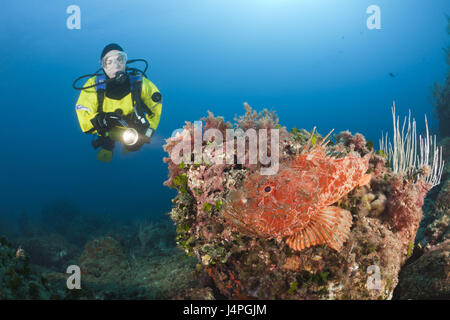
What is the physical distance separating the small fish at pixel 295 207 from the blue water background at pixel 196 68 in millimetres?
48639

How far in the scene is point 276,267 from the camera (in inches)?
113

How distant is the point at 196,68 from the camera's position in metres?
112

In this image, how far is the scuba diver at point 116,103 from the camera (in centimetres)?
619

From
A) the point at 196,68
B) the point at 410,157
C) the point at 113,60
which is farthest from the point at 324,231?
the point at 196,68

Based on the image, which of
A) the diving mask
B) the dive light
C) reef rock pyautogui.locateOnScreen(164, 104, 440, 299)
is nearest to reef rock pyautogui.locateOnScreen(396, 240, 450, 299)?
reef rock pyautogui.locateOnScreen(164, 104, 440, 299)

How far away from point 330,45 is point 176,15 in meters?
70.4

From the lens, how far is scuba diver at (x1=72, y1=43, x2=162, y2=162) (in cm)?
619

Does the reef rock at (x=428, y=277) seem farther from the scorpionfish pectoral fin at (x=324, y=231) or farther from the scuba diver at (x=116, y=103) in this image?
the scuba diver at (x=116, y=103)

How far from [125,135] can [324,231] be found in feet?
16.7

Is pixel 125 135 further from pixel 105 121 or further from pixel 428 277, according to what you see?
pixel 428 277

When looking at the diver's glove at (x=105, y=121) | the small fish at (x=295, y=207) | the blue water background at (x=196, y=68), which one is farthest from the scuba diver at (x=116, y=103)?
the blue water background at (x=196, y=68)

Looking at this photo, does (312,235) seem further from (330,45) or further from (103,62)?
(330,45)

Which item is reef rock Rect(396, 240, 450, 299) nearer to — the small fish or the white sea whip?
the white sea whip
